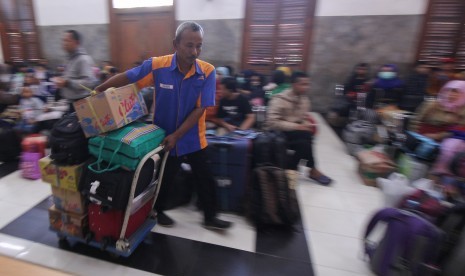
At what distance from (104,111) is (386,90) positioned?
15.2ft

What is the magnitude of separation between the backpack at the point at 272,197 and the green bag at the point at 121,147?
2.76 feet

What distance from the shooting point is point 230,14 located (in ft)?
18.7

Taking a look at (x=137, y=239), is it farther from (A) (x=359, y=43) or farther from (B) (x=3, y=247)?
(A) (x=359, y=43)

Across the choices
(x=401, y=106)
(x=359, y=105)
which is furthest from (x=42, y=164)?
(x=401, y=106)

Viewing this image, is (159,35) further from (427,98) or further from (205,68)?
(427,98)

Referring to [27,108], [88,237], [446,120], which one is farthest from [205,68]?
[27,108]

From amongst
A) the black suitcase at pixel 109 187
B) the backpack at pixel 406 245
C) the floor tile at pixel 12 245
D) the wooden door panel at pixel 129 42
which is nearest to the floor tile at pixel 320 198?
the backpack at pixel 406 245

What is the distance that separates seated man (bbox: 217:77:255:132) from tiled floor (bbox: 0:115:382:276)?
103cm

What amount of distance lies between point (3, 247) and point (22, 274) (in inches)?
32.4

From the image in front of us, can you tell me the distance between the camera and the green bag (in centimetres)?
143

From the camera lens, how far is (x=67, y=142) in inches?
59.6

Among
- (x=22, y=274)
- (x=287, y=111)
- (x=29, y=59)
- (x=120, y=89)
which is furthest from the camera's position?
(x=29, y=59)

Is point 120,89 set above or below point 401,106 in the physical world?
above

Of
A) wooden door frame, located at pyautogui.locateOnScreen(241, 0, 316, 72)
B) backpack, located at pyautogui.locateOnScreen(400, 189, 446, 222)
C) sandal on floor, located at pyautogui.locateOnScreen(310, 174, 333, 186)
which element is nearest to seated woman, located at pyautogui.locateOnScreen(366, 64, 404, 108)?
wooden door frame, located at pyautogui.locateOnScreen(241, 0, 316, 72)
